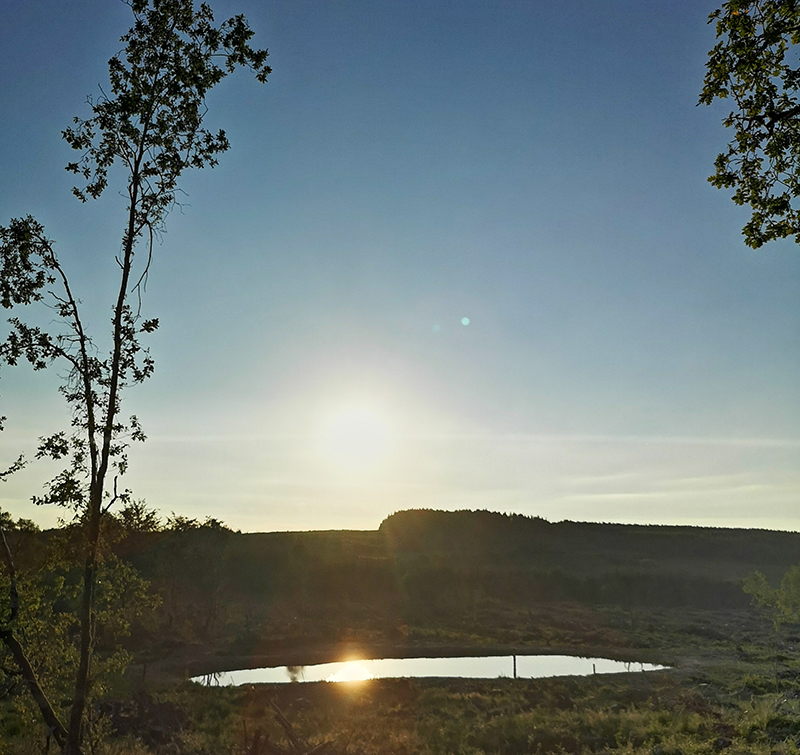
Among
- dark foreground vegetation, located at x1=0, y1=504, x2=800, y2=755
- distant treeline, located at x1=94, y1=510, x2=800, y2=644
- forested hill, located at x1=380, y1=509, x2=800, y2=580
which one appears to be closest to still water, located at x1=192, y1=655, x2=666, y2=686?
dark foreground vegetation, located at x1=0, y1=504, x2=800, y2=755

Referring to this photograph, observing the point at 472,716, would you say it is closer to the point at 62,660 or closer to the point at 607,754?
the point at 607,754

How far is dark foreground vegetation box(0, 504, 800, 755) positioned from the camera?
19.1m

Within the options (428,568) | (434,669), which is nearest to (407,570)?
(428,568)

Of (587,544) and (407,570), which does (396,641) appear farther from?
(587,544)

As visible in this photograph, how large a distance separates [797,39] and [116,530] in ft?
46.7

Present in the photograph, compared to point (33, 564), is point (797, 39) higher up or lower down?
higher up

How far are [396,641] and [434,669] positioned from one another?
9676mm

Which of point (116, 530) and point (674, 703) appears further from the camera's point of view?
point (674, 703)

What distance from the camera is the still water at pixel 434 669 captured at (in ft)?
125

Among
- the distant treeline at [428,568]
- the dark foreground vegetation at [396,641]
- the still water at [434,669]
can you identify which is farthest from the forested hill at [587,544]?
the still water at [434,669]

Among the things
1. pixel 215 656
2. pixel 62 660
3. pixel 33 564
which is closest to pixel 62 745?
pixel 62 660

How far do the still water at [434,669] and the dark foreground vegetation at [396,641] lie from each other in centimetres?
194

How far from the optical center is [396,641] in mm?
50156

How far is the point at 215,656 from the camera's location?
43688 mm
